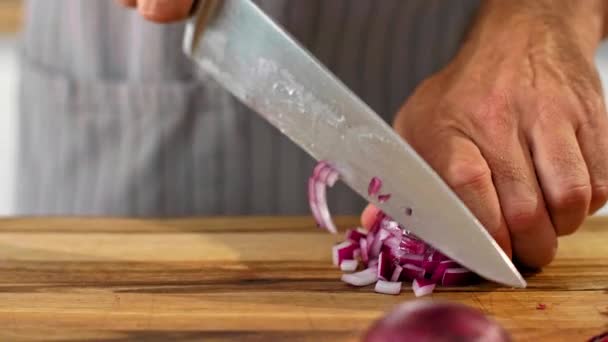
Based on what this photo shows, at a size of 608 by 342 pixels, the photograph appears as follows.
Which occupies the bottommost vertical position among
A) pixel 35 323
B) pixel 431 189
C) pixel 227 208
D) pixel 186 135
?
pixel 227 208

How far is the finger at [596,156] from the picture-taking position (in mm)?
1207

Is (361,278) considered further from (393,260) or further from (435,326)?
(435,326)

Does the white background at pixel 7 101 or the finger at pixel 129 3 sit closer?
the finger at pixel 129 3

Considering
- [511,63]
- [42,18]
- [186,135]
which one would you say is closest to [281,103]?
[511,63]

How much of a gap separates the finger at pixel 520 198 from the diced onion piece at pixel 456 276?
0.08 m

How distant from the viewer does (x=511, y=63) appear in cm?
128

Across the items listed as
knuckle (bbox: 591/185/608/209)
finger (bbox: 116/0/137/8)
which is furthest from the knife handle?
knuckle (bbox: 591/185/608/209)

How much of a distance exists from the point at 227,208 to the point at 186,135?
15cm

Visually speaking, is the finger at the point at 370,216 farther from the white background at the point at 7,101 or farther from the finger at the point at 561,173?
the white background at the point at 7,101

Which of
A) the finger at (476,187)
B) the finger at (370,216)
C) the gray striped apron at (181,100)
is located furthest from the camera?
the gray striped apron at (181,100)

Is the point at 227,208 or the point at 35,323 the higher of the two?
the point at 35,323

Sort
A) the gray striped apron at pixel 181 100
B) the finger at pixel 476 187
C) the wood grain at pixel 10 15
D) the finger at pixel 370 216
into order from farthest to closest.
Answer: the wood grain at pixel 10 15 → the gray striped apron at pixel 181 100 → the finger at pixel 370 216 → the finger at pixel 476 187

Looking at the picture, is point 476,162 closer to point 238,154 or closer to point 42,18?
point 238,154

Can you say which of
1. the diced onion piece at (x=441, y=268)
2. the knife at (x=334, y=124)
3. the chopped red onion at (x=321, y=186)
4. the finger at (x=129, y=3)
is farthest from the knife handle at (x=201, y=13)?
the diced onion piece at (x=441, y=268)
